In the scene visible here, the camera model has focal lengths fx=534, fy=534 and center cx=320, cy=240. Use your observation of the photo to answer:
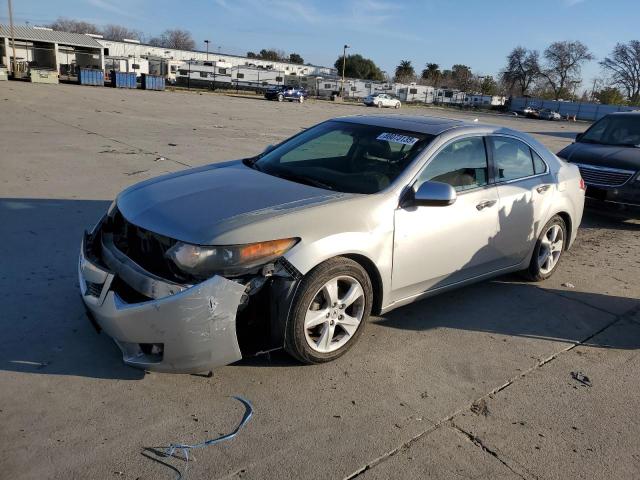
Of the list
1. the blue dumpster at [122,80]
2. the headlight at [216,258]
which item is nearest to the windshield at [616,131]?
→ the headlight at [216,258]

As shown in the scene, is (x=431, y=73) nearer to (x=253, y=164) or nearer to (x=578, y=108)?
(x=578, y=108)

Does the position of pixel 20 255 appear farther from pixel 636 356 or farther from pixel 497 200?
pixel 636 356

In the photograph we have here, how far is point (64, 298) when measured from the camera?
4.11 m

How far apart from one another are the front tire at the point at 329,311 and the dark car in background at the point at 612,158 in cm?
570

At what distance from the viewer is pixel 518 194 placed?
464 centimetres

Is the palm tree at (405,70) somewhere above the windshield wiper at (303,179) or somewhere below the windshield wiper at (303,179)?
above

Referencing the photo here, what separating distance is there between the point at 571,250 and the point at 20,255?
6.08m

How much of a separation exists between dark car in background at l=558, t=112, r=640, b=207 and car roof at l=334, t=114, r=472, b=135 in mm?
4027

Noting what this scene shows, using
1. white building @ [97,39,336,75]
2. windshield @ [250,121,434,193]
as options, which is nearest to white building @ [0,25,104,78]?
white building @ [97,39,336,75]

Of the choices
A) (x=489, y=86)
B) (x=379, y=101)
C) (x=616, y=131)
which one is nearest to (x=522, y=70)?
(x=489, y=86)

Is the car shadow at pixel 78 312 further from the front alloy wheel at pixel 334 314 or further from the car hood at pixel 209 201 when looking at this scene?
the car hood at pixel 209 201

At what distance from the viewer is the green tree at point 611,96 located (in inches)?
3629

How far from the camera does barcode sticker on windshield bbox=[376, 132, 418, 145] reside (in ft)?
13.7

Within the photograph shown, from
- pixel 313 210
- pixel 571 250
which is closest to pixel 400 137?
pixel 313 210
